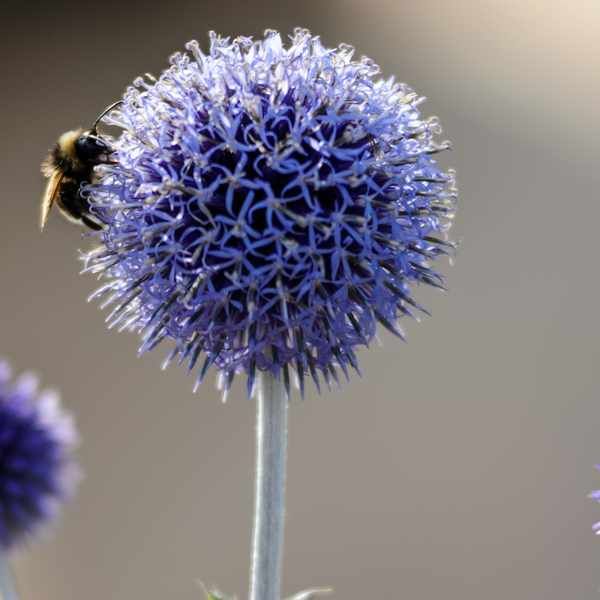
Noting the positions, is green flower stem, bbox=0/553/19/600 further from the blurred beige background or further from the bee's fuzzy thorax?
the blurred beige background

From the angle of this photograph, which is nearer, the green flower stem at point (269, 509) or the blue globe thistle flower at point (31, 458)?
the green flower stem at point (269, 509)

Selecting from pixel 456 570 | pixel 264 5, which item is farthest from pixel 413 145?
pixel 264 5

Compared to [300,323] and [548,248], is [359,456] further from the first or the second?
[300,323]

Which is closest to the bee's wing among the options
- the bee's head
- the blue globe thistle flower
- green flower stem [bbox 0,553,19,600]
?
the bee's head

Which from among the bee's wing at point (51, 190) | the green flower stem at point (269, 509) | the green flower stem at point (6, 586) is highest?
the bee's wing at point (51, 190)

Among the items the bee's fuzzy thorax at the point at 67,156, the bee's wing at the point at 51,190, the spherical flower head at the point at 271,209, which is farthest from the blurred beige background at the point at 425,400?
the spherical flower head at the point at 271,209

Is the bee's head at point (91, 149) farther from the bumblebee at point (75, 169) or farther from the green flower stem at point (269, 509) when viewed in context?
the green flower stem at point (269, 509)

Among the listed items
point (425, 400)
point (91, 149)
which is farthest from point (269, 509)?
point (425, 400)

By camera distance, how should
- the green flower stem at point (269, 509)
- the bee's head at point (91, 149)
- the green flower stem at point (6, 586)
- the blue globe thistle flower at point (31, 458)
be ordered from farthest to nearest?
the bee's head at point (91, 149) → the blue globe thistle flower at point (31, 458) → the green flower stem at point (269, 509) → the green flower stem at point (6, 586)
